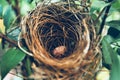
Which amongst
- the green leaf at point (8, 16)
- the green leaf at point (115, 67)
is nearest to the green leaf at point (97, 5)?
the green leaf at point (115, 67)

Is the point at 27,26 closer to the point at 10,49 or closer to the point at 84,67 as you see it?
the point at 10,49

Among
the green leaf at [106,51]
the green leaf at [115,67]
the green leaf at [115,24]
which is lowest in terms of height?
the green leaf at [115,67]

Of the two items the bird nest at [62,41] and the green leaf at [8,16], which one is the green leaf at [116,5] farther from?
the green leaf at [8,16]

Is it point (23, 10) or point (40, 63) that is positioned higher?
point (23, 10)

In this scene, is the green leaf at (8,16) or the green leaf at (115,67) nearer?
the green leaf at (115,67)

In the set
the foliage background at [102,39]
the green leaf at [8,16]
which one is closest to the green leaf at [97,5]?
the foliage background at [102,39]

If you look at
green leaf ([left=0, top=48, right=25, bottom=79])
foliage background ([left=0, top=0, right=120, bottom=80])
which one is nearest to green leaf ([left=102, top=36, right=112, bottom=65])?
foliage background ([left=0, top=0, right=120, bottom=80])

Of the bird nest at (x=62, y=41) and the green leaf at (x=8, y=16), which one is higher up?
the green leaf at (x=8, y=16)

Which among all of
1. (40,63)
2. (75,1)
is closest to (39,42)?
(40,63)
